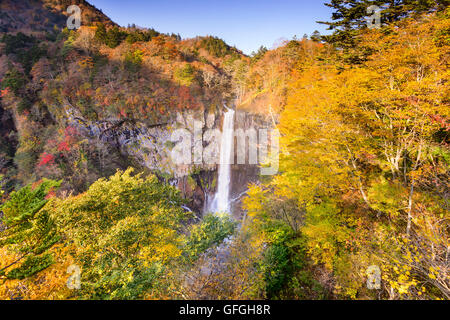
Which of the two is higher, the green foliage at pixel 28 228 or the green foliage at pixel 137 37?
the green foliage at pixel 137 37

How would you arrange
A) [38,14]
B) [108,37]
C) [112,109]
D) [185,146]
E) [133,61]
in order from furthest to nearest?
[38,14] < [108,37] < [185,146] < [133,61] < [112,109]

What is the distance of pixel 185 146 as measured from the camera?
26891 mm

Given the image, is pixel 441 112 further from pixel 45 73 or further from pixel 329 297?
pixel 45 73

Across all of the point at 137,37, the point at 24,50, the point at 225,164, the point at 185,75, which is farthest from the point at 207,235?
the point at 24,50

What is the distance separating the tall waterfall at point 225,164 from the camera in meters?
25.1

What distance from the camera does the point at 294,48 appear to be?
21.4 m

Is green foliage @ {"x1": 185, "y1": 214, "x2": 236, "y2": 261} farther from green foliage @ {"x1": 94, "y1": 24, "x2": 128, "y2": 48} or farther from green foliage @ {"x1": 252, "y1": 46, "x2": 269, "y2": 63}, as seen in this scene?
green foliage @ {"x1": 94, "y1": 24, "x2": 128, "y2": 48}

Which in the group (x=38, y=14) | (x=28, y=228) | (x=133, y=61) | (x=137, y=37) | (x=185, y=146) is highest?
(x=38, y=14)

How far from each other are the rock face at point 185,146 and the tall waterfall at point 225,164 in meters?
0.79

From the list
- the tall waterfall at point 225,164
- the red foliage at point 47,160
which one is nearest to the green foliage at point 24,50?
the red foliage at point 47,160

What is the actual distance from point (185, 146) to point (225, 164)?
22.2ft

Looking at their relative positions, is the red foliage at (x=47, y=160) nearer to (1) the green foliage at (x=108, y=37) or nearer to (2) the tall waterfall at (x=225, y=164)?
(1) the green foliage at (x=108, y=37)

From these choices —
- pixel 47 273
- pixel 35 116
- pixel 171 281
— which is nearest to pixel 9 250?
pixel 47 273

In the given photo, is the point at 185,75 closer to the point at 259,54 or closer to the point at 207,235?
the point at 259,54
